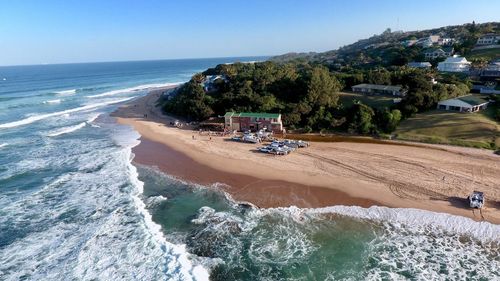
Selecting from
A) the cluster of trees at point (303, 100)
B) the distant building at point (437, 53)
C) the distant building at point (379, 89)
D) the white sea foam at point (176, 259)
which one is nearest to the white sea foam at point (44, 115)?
the cluster of trees at point (303, 100)

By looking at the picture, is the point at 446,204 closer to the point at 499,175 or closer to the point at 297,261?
the point at 499,175

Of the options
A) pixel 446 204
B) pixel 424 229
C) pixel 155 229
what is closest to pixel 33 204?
pixel 155 229

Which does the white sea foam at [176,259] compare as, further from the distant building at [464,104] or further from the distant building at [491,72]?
the distant building at [491,72]

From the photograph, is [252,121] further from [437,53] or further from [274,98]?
[437,53]

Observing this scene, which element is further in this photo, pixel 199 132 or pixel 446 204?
pixel 199 132

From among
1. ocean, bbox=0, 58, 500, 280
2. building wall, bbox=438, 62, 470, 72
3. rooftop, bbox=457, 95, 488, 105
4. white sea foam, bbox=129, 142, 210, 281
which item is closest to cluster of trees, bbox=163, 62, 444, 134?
rooftop, bbox=457, 95, 488, 105
